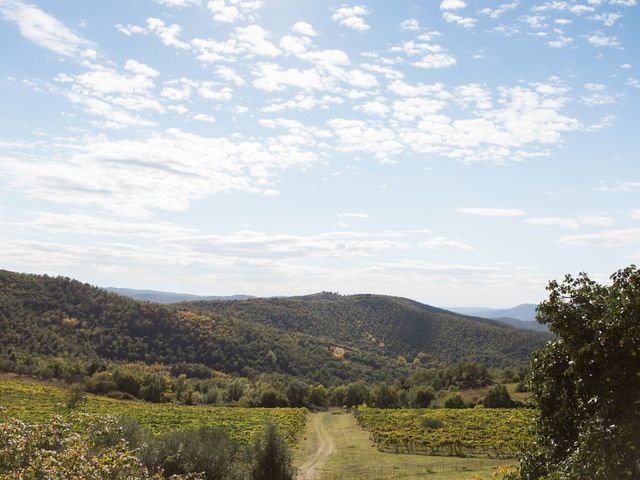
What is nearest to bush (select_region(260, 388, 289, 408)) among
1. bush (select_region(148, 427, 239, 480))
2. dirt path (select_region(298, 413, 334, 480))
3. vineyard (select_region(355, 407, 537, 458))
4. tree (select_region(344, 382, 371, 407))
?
tree (select_region(344, 382, 371, 407))

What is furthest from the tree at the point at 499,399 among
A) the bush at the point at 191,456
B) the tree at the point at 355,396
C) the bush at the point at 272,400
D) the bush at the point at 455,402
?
the bush at the point at 191,456

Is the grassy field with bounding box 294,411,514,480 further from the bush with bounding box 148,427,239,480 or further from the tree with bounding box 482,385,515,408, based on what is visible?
the tree with bounding box 482,385,515,408

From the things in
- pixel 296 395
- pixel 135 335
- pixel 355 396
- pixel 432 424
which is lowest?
pixel 355 396

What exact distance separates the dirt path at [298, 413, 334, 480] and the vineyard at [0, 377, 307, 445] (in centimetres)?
268

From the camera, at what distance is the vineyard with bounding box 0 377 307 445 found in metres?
60.3

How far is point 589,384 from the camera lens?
12766 millimetres

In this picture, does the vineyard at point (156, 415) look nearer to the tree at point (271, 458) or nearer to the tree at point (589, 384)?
the tree at point (271, 458)

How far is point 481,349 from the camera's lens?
195375 millimetres

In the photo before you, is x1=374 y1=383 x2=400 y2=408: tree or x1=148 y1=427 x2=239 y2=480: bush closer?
x1=148 y1=427 x2=239 y2=480: bush

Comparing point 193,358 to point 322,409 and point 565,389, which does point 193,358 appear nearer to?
point 322,409

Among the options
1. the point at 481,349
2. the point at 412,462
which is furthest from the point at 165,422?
the point at 481,349

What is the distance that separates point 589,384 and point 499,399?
9155 cm

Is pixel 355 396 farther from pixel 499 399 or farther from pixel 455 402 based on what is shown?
pixel 499 399

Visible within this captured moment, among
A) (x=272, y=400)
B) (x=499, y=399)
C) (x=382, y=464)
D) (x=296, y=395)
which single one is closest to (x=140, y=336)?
(x=272, y=400)
